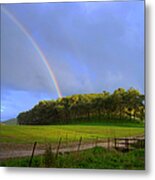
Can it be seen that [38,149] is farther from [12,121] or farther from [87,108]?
[87,108]

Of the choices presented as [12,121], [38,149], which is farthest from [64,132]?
[12,121]

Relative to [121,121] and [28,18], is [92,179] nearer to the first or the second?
→ [121,121]

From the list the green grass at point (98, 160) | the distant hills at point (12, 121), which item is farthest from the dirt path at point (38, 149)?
the distant hills at point (12, 121)

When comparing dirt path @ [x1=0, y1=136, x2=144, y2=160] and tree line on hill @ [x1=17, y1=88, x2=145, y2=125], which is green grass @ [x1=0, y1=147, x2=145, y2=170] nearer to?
dirt path @ [x1=0, y1=136, x2=144, y2=160]

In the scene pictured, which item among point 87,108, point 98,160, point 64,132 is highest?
point 87,108

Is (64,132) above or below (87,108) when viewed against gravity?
below

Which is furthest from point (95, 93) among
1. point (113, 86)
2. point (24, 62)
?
point (24, 62)

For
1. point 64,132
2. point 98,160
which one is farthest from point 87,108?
point 98,160

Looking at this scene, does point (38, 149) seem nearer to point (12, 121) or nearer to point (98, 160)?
point (12, 121)
